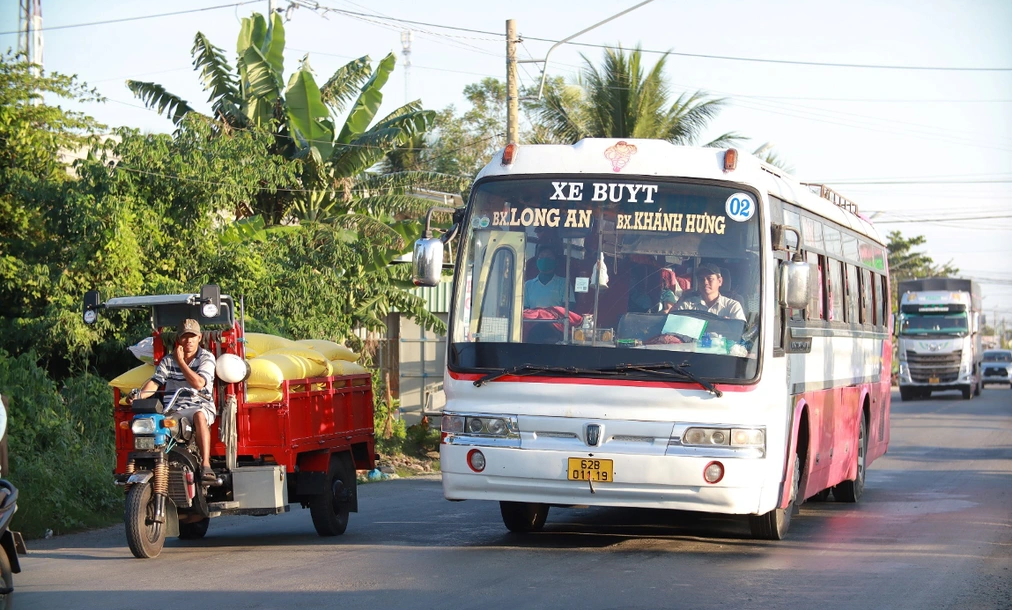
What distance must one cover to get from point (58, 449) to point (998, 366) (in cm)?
5103

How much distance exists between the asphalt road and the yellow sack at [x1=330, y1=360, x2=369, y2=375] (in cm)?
150

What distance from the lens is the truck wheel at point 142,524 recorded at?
9164mm

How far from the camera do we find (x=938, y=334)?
41.0 meters

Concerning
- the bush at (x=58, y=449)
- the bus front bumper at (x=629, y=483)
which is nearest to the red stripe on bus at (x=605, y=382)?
the bus front bumper at (x=629, y=483)

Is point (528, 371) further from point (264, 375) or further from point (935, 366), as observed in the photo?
point (935, 366)

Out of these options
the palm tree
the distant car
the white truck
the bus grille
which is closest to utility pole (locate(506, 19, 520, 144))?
the palm tree

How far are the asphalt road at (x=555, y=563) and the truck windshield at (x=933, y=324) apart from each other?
94.4 ft

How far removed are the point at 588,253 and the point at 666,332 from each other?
0.89 m

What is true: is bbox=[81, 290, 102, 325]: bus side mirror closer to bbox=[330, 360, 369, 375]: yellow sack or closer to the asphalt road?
the asphalt road

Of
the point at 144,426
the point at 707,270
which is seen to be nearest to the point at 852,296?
Result: the point at 707,270

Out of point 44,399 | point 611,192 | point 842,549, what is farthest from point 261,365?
point 44,399

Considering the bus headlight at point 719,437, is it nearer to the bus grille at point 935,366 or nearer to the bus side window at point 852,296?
the bus side window at point 852,296

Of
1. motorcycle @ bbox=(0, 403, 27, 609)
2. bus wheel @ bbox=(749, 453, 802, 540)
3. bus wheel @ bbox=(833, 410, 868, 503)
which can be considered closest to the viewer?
motorcycle @ bbox=(0, 403, 27, 609)

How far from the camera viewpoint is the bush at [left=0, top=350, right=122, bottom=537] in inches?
478
